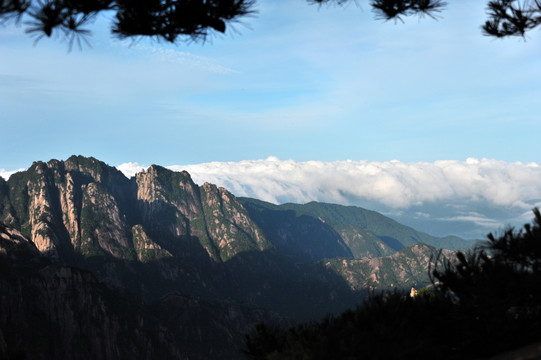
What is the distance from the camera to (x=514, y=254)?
19344 millimetres

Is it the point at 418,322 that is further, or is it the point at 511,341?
the point at 418,322

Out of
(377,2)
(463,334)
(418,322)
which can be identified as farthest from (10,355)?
(377,2)

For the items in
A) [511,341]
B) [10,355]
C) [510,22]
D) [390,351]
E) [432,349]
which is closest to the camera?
[390,351]

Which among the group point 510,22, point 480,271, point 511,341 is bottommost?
point 511,341

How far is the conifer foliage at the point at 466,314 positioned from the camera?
16.8 meters

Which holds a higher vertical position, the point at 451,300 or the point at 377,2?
the point at 377,2

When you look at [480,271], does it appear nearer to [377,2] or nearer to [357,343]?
[357,343]

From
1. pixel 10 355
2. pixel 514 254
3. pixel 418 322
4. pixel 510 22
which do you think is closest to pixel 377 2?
pixel 510 22

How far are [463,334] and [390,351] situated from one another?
497 cm

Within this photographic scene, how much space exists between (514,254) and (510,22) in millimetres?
11675

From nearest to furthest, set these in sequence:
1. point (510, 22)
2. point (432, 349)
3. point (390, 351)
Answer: point (390, 351), point (432, 349), point (510, 22)

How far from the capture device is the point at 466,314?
18.8m

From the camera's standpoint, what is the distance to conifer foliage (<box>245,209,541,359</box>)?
1684 cm

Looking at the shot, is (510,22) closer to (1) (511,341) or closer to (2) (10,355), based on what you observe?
(1) (511,341)
